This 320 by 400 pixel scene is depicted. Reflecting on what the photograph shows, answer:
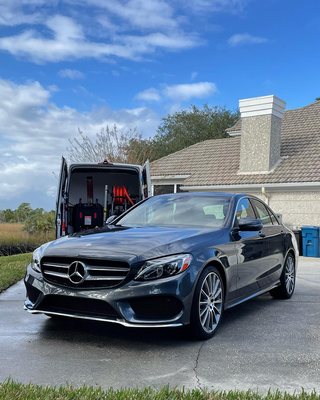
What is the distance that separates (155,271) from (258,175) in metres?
13.5

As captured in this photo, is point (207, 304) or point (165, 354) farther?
point (207, 304)

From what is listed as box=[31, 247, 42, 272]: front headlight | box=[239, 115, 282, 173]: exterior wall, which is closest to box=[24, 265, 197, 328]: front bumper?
box=[31, 247, 42, 272]: front headlight

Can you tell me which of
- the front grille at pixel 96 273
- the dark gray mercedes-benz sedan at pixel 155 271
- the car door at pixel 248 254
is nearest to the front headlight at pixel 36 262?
the dark gray mercedes-benz sedan at pixel 155 271

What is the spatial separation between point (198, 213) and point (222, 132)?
103ft

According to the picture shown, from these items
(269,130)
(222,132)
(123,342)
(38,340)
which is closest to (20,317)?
(38,340)

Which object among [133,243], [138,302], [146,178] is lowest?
[138,302]

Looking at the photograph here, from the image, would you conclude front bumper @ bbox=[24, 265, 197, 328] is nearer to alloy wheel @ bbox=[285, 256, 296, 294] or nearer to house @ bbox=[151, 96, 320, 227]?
alloy wheel @ bbox=[285, 256, 296, 294]

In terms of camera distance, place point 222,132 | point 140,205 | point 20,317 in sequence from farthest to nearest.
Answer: point 222,132 < point 140,205 < point 20,317

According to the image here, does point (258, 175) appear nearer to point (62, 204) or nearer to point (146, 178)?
point (146, 178)

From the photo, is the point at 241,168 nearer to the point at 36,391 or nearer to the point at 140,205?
the point at 140,205

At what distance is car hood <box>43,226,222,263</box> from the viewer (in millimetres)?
4691

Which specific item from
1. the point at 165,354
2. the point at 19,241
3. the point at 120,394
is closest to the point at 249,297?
the point at 165,354

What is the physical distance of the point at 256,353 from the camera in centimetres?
466

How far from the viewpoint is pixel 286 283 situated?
290 inches
